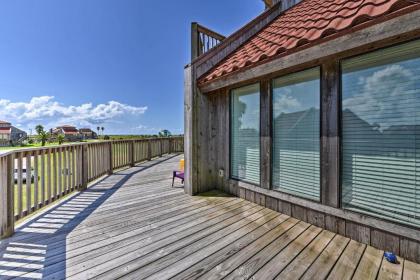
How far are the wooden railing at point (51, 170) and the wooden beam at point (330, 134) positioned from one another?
3544 mm

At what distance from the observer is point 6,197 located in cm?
217

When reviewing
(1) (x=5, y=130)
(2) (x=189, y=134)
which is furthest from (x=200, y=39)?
(1) (x=5, y=130)

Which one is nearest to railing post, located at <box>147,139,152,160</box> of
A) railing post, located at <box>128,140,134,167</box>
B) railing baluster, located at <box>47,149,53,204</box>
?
railing post, located at <box>128,140,134,167</box>

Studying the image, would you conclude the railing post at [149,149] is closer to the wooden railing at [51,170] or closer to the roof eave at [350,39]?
the wooden railing at [51,170]

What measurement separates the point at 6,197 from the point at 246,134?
3422mm

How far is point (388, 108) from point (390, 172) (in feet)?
2.13

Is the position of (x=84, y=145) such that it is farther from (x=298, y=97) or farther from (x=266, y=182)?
(x=298, y=97)

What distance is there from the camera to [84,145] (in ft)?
13.7

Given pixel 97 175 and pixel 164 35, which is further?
pixel 164 35

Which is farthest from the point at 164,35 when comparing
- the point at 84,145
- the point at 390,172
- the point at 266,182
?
the point at 390,172

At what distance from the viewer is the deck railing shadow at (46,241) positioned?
5.33 feet

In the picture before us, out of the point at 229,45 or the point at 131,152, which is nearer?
the point at 229,45

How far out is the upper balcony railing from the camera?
12.2ft

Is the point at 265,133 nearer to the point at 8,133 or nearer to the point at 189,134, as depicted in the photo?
the point at 189,134
